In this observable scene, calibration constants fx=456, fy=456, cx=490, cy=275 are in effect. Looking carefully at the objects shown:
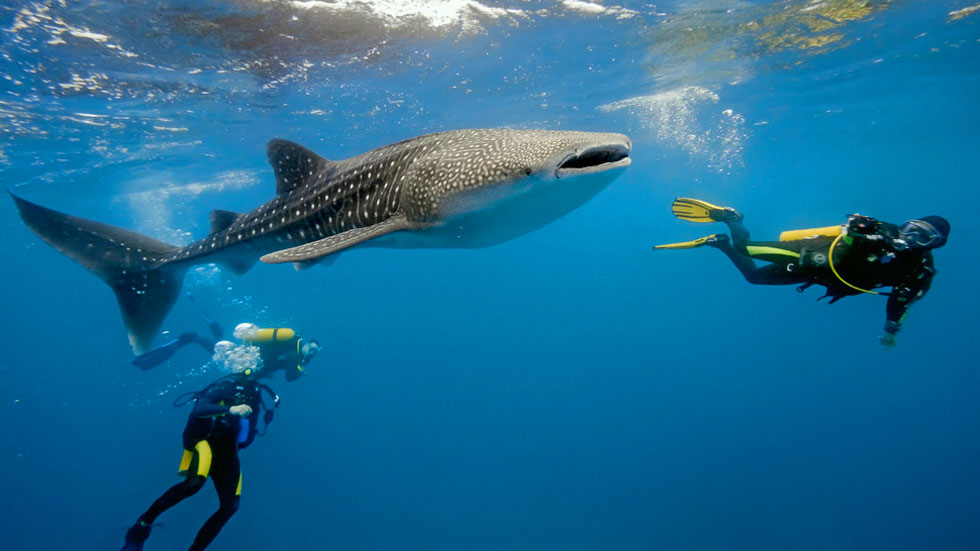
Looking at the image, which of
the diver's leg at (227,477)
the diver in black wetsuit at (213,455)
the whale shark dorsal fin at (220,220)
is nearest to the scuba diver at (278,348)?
the diver in black wetsuit at (213,455)

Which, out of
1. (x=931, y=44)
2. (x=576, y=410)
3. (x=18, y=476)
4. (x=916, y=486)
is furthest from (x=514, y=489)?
(x=18, y=476)

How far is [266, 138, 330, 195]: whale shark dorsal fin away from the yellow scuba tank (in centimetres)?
575

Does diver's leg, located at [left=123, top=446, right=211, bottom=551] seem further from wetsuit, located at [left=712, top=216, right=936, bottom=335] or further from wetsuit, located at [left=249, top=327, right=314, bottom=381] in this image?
wetsuit, located at [left=712, top=216, right=936, bottom=335]

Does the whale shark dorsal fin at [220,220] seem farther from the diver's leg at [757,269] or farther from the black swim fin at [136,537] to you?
the diver's leg at [757,269]

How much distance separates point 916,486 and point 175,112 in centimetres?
4267

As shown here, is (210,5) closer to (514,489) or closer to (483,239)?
(483,239)

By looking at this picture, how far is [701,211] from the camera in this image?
21.3ft

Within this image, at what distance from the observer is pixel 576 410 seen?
4222cm

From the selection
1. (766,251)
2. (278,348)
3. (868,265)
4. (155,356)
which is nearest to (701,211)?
(766,251)

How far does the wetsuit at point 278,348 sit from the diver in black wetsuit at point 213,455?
2.15m

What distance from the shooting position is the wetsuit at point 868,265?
465 centimetres

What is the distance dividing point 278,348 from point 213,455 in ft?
11.3

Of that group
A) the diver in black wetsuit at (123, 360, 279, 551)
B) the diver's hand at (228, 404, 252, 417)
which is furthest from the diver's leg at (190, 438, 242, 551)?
the diver's hand at (228, 404, 252, 417)

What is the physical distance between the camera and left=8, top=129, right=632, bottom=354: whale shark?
10.5ft
